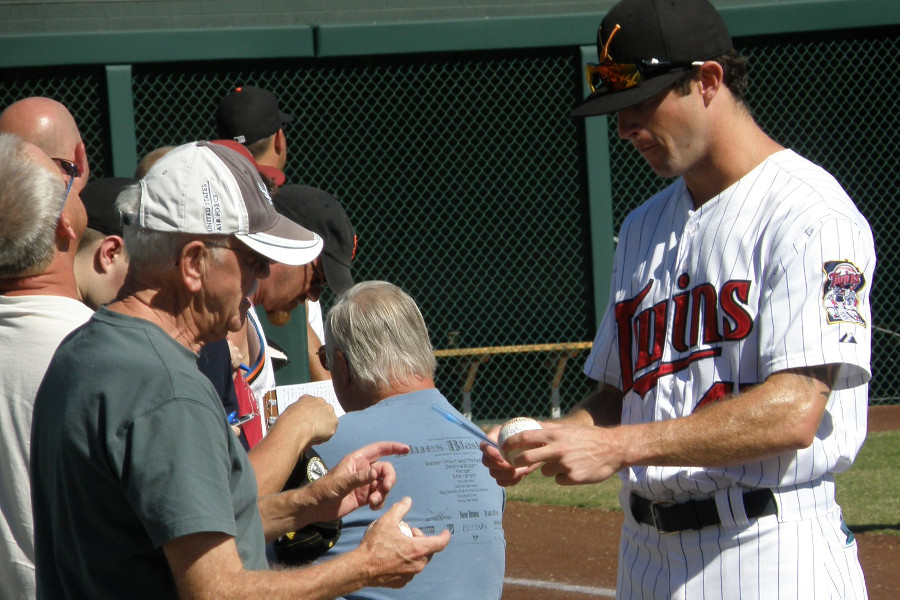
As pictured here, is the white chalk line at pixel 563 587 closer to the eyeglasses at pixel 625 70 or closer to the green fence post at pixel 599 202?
the eyeglasses at pixel 625 70

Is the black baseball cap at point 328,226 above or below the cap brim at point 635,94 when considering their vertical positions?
below

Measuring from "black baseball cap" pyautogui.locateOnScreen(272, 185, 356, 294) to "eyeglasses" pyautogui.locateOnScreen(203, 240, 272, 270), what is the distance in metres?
1.50

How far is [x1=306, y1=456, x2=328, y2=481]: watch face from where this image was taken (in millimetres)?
2697

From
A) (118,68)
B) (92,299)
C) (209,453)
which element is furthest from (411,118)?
(209,453)

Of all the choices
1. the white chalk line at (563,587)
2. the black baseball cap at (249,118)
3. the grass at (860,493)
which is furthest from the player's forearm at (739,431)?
the grass at (860,493)

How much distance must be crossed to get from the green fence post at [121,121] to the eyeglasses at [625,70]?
7.24 metres

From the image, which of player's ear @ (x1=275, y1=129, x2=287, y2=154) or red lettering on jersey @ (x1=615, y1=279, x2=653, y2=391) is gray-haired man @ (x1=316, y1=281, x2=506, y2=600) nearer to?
red lettering on jersey @ (x1=615, y1=279, x2=653, y2=391)

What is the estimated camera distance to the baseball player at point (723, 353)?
7.25 feet

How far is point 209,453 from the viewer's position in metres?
1.78

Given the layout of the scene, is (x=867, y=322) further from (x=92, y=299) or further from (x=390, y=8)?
(x=390, y=8)

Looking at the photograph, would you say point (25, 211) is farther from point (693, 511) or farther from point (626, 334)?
point (693, 511)

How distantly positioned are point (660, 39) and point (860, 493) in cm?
578

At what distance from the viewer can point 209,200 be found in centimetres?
196

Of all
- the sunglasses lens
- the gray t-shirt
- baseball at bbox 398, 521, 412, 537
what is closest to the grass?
the sunglasses lens
